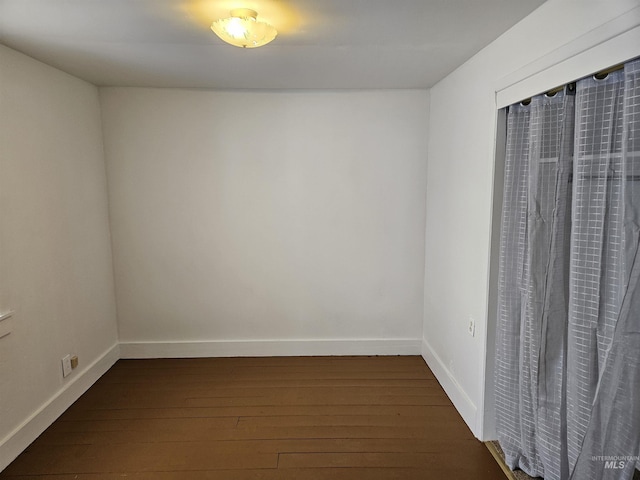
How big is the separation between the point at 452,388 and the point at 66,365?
267cm

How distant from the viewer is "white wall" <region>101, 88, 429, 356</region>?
121 inches

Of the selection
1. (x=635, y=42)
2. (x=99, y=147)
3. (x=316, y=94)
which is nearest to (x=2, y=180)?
(x=99, y=147)

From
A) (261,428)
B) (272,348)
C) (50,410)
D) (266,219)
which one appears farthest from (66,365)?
(266,219)

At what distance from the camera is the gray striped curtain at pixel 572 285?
1261 millimetres

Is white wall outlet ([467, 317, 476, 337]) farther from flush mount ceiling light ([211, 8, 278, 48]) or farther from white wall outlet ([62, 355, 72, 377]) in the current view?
white wall outlet ([62, 355, 72, 377])

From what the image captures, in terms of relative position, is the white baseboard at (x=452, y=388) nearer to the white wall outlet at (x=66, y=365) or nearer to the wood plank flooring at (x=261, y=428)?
the wood plank flooring at (x=261, y=428)

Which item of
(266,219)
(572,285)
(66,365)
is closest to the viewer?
(572,285)

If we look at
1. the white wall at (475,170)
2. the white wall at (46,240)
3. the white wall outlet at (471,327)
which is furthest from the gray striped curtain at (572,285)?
the white wall at (46,240)

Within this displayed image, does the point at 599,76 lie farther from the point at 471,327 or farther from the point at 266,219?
the point at 266,219

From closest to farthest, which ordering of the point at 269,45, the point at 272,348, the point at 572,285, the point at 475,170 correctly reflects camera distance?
the point at 572,285, the point at 269,45, the point at 475,170, the point at 272,348

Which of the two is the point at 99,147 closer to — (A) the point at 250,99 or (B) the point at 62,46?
(B) the point at 62,46

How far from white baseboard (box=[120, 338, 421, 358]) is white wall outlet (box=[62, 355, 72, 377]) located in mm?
710

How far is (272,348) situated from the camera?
3336 millimetres

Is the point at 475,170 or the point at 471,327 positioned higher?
the point at 475,170
